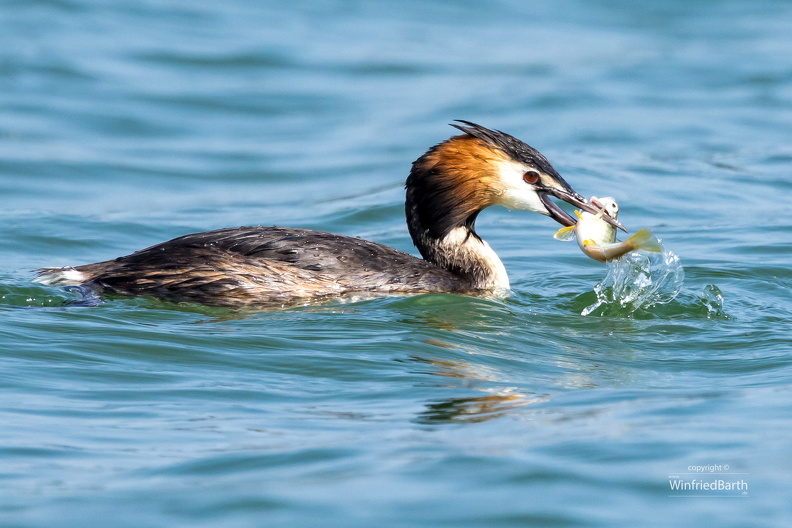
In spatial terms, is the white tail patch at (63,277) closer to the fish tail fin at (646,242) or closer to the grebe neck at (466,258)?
the grebe neck at (466,258)

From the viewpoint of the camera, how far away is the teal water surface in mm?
5105

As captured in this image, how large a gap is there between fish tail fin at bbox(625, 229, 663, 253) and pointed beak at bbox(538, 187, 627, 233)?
19.5 inches

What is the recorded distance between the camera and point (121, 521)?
4.67 metres

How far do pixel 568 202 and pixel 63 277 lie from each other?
129 inches

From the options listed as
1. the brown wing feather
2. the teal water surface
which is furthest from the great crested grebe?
the teal water surface

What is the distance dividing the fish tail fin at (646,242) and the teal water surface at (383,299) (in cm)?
55

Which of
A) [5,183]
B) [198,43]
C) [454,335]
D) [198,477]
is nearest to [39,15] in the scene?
[198,43]

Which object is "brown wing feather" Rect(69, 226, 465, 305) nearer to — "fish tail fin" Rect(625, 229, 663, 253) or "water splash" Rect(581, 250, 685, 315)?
"water splash" Rect(581, 250, 685, 315)

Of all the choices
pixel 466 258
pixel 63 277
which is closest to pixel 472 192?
pixel 466 258

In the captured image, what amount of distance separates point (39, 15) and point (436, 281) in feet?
43.6

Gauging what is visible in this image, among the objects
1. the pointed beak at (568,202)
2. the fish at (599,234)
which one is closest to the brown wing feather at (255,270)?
the pointed beak at (568,202)

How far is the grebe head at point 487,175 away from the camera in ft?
27.8

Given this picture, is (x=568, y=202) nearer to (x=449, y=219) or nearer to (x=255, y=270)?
(x=449, y=219)

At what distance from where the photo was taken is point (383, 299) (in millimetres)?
8078
